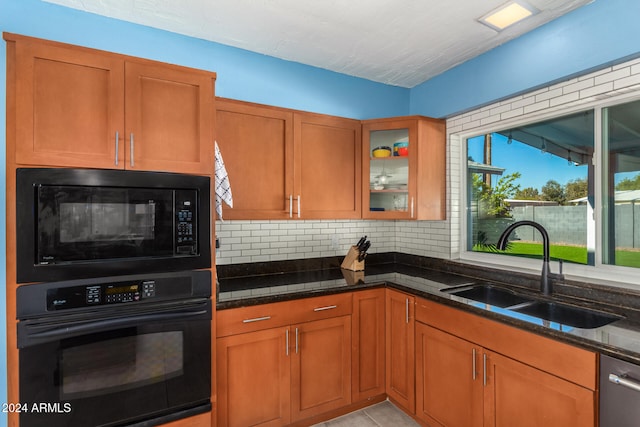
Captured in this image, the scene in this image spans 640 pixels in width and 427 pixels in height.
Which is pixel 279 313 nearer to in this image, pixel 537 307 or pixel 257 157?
pixel 257 157

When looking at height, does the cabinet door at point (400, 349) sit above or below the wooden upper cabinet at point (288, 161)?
below

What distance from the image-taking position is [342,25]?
6.71 feet

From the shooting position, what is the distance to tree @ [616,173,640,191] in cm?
179

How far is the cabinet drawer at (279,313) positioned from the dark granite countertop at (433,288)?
4 centimetres

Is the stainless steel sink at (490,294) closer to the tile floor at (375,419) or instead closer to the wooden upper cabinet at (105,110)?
the tile floor at (375,419)


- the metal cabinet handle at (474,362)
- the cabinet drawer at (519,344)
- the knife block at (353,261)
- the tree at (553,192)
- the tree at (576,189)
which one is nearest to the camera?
the cabinet drawer at (519,344)

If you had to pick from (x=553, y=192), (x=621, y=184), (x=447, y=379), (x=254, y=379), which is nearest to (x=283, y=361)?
(x=254, y=379)

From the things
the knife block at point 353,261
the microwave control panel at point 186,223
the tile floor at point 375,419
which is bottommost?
the tile floor at point 375,419

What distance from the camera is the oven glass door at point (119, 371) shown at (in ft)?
4.70

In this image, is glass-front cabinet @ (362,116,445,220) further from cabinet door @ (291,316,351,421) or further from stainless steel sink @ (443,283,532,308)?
cabinet door @ (291,316,351,421)

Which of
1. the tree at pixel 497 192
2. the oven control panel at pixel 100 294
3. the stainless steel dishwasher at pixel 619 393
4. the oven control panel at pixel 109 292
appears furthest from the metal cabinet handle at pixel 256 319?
the tree at pixel 497 192

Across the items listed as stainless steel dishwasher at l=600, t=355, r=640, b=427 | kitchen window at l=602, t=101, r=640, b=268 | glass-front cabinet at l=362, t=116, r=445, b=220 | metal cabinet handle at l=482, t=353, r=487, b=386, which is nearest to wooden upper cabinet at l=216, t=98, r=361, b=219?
glass-front cabinet at l=362, t=116, r=445, b=220

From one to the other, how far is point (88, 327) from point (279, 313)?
37.1 inches

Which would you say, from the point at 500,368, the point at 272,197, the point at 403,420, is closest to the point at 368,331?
the point at 403,420
